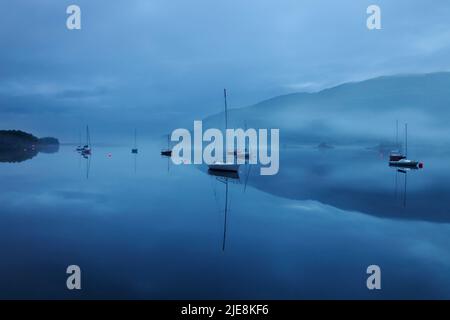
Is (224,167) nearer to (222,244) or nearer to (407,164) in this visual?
(222,244)

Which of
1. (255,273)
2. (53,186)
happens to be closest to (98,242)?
(255,273)

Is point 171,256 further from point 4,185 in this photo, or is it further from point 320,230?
point 4,185

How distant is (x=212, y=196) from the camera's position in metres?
22.0

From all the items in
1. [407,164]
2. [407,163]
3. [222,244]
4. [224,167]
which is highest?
[407,163]

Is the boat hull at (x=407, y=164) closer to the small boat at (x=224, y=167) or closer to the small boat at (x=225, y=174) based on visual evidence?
the small boat at (x=225, y=174)

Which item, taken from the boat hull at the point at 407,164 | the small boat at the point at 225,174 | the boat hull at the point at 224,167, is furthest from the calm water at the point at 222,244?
the boat hull at the point at 407,164

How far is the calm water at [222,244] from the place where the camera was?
7.51m

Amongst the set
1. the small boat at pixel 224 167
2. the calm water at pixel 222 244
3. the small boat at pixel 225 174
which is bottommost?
the calm water at pixel 222 244

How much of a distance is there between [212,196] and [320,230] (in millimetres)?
9431

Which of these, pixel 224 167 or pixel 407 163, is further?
pixel 407 163

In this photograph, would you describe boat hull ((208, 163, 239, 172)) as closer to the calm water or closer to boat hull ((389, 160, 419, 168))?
the calm water

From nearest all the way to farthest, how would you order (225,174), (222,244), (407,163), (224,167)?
(222,244) < (225,174) < (224,167) < (407,163)

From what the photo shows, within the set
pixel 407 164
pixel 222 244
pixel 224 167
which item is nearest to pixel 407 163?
pixel 407 164

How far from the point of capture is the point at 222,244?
11211mm
